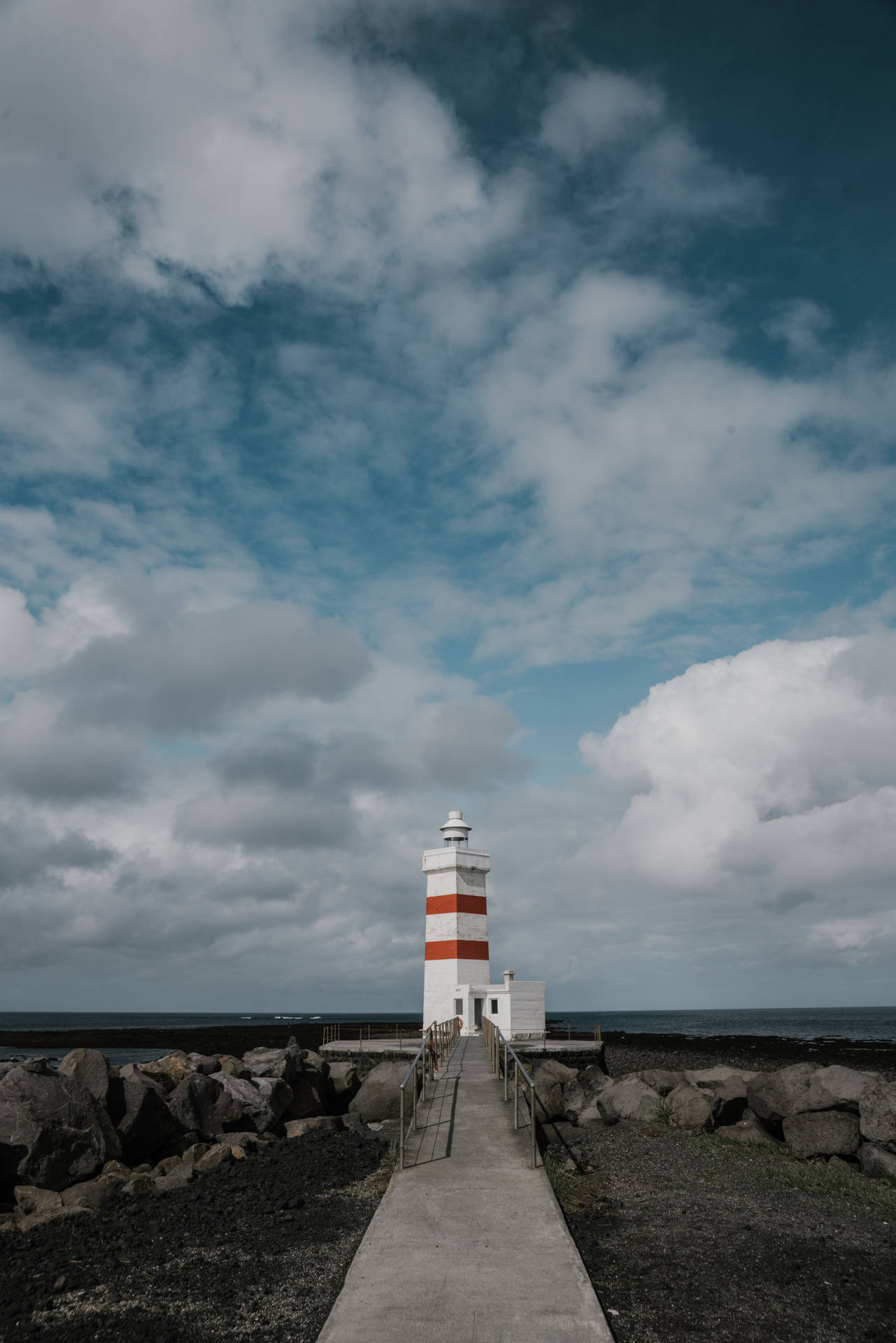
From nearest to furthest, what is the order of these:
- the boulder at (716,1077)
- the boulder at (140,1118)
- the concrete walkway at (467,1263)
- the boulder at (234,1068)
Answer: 1. the concrete walkway at (467,1263)
2. the boulder at (140,1118)
3. the boulder at (716,1077)
4. the boulder at (234,1068)

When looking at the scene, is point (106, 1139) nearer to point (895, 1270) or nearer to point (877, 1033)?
point (895, 1270)

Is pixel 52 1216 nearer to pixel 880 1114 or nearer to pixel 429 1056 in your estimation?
pixel 429 1056

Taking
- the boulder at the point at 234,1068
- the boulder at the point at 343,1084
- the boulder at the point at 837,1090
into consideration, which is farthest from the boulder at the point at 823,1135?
the boulder at the point at 343,1084

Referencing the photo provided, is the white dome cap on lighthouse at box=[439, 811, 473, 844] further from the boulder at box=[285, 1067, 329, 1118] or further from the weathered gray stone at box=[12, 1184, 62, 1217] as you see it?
the weathered gray stone at box=[12, 1184, 62, 1217]

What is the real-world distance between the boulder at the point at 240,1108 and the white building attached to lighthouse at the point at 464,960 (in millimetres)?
11628

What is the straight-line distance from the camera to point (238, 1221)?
9328mm

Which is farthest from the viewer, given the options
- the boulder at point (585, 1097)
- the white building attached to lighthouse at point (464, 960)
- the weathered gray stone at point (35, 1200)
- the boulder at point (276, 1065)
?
the white building attached to lighthouse at point (464, 960)

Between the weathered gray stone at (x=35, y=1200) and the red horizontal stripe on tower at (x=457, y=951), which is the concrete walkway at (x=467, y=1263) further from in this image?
the red horizontal stripe on tower at (x=457, y=951)

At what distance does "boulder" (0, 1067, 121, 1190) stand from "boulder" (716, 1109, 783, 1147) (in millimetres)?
8992

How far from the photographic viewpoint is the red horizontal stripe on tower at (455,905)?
1078 inches

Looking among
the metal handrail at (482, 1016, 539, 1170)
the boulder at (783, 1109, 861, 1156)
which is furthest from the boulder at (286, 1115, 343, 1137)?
the boulder at (783, 1109, 861, 1156)

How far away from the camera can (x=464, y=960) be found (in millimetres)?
27156

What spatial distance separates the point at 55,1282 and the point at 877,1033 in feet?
303

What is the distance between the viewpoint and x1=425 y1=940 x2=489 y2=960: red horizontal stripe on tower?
89.1ft
